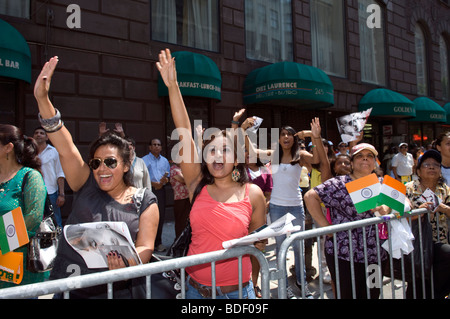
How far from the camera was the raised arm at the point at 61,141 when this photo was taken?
81.0 inches

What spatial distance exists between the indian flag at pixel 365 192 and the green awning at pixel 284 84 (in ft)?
21.6

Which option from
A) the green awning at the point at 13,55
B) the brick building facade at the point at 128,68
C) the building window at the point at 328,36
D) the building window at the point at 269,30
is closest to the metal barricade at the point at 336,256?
the green awning at the point at 13,55

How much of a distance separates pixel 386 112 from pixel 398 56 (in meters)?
4.02

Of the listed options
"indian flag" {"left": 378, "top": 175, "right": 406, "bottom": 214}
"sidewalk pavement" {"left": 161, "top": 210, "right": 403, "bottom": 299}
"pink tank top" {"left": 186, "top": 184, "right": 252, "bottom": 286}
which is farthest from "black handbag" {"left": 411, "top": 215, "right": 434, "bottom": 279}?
"pink tank top" {"left": 186, "top": 184, "right": 252, "bottom": 286}

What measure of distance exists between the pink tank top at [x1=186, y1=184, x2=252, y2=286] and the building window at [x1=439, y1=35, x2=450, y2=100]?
20.2m

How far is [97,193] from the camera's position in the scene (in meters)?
2.14

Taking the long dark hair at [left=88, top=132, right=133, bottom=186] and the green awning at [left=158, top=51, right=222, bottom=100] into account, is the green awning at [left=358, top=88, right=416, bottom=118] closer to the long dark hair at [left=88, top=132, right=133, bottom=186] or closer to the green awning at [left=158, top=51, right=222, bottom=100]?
the green awning at [left=158, top=51, right=222, bottom=100]

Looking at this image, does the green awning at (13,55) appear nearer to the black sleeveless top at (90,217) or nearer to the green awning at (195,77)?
the green awning at (195,77)

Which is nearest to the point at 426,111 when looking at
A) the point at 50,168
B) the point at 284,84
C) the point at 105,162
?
the point at 284,84

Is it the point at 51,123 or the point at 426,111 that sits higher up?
the point at 426,111

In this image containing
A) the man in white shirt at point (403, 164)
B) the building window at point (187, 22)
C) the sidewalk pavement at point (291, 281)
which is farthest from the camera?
the man in white shirt at point (403, 164)

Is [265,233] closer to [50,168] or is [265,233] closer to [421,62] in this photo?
[50,168]

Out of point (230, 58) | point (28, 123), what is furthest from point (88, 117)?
point (230, 58)

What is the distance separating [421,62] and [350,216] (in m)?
17.3
